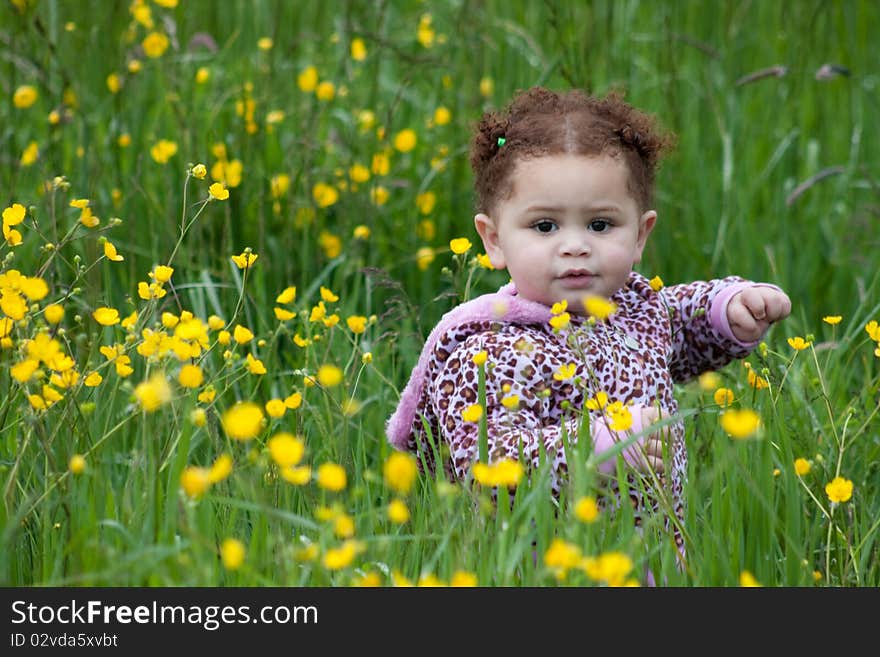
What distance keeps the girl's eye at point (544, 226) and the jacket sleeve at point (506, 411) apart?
203mm

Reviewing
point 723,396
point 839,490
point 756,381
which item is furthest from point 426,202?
point 839,490

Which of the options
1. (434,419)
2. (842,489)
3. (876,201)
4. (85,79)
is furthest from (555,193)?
(85,79)

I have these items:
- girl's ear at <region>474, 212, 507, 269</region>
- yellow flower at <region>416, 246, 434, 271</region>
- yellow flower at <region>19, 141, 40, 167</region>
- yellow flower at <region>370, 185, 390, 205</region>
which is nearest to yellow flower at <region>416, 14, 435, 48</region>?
yellow flower at <region>370, 185, 390, 205</region>

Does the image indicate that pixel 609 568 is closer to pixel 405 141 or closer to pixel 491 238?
pixel 491 238

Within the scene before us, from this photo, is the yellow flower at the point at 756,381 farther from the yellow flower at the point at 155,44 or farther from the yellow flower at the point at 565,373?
the yellow flower at the point at 155,44

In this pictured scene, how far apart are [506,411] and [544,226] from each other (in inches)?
13.8

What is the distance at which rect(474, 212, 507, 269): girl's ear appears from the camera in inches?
96.2

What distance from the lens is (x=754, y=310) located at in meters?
2.49

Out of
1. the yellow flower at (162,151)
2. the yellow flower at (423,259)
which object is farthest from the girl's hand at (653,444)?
the yellow flower at (162,151)

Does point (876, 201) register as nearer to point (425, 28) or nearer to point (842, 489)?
point (425, 28)

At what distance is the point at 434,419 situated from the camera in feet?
8.10
